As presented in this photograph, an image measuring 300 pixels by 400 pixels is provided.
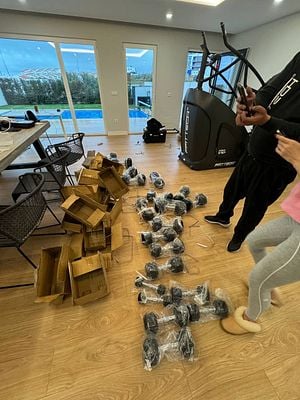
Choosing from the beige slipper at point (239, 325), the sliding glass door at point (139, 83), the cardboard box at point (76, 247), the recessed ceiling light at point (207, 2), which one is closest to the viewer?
the beige slipper at point (239, 325)

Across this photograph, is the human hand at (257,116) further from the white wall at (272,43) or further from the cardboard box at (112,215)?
the white wall at (272,43)

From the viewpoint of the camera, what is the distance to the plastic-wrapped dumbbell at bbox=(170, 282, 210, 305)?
1.16m

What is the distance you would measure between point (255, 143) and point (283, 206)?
537 millimetres

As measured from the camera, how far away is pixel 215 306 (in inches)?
44.2

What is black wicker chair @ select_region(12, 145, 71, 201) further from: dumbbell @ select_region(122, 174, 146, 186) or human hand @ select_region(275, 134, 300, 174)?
human hand @ select_region(275, 134, 300, 174)

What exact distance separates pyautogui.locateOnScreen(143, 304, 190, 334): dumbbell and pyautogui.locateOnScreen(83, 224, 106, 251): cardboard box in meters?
0.66

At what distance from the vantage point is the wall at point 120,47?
3676 mm


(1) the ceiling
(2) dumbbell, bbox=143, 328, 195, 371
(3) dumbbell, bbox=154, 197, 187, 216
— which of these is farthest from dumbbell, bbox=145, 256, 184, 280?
(1) the ceiling

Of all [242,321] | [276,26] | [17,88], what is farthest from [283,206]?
[17,88]

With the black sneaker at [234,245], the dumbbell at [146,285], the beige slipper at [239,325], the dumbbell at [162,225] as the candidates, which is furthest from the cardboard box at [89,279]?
the black sneaker at [234,245]

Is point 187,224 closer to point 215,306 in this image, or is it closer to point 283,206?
point 215,306

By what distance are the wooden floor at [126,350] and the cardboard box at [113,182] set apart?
2.37ft

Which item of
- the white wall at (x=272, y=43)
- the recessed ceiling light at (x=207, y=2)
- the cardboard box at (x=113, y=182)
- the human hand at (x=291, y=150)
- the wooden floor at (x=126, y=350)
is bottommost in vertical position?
the wooden floor at (x=126, y=350)

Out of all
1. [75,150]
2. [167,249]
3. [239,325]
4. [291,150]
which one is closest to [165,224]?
[167,249]
